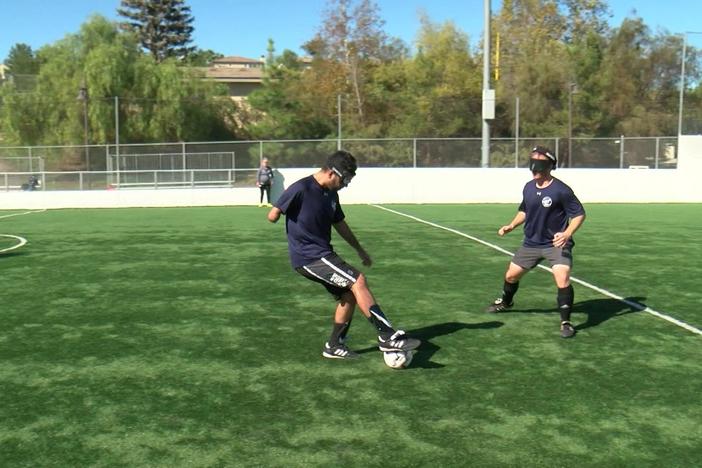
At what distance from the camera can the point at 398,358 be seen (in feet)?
18.0

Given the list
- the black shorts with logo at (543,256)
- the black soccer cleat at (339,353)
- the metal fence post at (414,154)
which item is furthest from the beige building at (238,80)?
the black soccer cleat at (339,353)

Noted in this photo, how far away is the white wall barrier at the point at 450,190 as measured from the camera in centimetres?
2444

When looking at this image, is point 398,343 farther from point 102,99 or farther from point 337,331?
point 102,99

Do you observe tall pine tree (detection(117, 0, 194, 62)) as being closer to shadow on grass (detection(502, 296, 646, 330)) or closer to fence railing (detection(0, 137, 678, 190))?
fence railing (detection(0, 137, 678, 190))

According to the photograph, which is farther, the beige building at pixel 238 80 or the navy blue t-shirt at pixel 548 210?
the beige building at pixel 238 80

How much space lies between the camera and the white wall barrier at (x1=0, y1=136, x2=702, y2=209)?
24438 millimetres

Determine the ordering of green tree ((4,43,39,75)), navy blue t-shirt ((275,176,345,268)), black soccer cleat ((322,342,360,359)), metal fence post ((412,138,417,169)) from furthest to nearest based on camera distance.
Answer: green tree ((4,43,39,75))
metal fence post ((412,138,417,169))
black soccer cleat ((322,342,360,359))
navy blue t-shirt ((275,176,345,268))

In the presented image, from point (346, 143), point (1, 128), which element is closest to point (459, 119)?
point (346, 143)

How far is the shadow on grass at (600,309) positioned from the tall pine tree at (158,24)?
76.0 m

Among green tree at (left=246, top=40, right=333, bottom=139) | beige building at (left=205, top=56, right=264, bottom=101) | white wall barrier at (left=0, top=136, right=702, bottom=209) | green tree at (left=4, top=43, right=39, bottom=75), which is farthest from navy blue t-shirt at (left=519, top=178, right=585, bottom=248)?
green tree at (left=4, top=43, right=39, bottom=75)

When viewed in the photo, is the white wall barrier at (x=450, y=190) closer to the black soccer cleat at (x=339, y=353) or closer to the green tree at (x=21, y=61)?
the black soccer cleat at (x=339, y=353)

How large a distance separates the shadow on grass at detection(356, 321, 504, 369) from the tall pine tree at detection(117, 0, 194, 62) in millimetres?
76376

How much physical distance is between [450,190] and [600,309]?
1719 cm

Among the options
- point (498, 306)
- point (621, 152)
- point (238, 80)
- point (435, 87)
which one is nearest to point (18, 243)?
point (498, 306)
